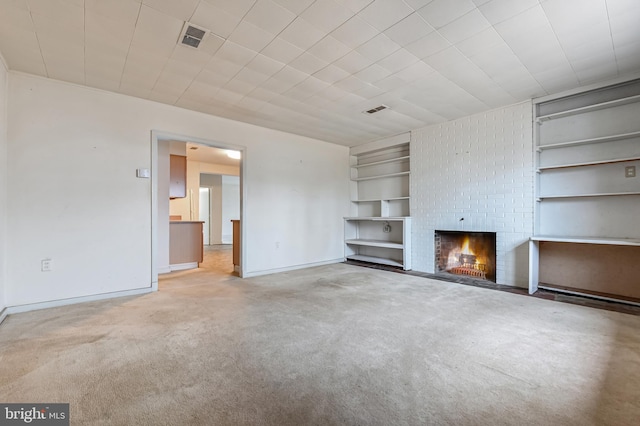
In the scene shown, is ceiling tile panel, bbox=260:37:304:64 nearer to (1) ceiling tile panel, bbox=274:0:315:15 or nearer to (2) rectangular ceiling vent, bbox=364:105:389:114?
(1) ceiling tile panel, bbox=274:0:315:15

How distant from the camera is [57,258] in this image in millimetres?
3361

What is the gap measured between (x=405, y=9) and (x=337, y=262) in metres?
5.04

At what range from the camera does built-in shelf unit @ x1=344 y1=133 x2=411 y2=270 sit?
5.89 metres

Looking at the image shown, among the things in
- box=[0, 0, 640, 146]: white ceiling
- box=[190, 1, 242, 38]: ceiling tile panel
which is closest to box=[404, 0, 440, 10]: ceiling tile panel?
box=[0, 0, 640, 146]: white ceiling

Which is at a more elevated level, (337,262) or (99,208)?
(99,208)

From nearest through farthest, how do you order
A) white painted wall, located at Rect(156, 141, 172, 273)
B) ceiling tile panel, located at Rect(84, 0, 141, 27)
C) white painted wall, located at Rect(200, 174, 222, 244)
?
ceiling tile panel, located at Rect(84, 0, 141, 27)
white painted wall, located at Rect(156, 141, 172, 273)
white painted wall, located at Rect(200, 174, 222, 244)

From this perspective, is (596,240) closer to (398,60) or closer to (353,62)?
(398,60)

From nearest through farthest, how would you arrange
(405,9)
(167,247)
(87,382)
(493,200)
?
(87,382)
(405,9)
(493,200)
(167,247)

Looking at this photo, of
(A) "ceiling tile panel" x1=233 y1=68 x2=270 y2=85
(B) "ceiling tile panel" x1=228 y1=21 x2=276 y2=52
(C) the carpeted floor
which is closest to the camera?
(C) the carpeted floor

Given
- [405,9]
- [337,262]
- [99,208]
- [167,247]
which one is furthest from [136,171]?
[337,262]

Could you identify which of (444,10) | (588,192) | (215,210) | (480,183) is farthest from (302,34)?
(215,210)

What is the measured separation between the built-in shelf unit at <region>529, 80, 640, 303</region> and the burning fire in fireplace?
0.84m

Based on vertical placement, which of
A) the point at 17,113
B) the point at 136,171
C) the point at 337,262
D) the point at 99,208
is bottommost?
the point at 337,262

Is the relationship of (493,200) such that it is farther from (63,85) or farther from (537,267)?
(63,85)
